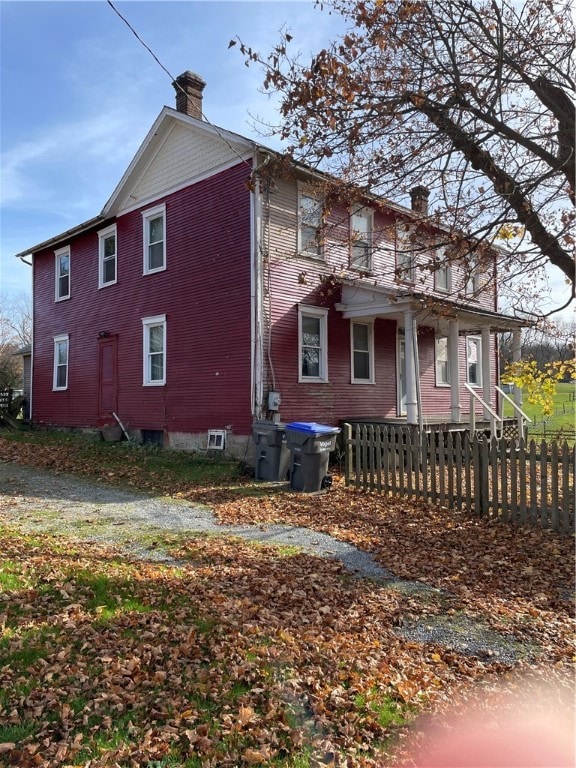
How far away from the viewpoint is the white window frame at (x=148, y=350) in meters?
16.1

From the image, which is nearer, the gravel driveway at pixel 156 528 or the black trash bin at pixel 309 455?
the gravel driveway at pixel 156 528

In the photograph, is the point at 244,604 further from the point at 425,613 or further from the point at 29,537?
the point at 29,537

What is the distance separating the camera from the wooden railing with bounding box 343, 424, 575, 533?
25.5 ft

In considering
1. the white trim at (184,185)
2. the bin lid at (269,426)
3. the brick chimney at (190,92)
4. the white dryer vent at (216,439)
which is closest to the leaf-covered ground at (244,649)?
the bin lid at (269,426)

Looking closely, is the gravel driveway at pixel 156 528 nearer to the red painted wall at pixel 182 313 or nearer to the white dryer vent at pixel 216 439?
Result: the white dryer vent at pixel 216 439

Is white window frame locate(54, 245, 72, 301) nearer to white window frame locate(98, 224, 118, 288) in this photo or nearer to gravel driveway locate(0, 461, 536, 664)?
white window frame locate(98, 224, 118, 288)

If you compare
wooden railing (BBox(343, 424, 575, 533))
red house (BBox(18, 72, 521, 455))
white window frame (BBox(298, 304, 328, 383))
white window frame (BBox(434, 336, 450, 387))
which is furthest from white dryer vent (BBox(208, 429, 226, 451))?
white window frame (BBox(434, 336, 450, 387))

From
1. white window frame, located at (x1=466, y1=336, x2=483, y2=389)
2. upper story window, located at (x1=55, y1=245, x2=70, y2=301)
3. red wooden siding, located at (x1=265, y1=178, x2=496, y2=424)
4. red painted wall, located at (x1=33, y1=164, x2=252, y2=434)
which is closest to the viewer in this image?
red wooden siding, located at (x1=265, y1=178, x2=496, y2=424)

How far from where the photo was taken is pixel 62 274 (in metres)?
21.0

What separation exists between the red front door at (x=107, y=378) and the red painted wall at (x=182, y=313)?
28 cm

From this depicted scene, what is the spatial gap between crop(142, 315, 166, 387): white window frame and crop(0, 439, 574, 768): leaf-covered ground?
9.54 meters

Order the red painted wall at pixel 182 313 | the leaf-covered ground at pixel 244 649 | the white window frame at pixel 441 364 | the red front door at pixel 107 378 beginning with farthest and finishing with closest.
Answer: the white window frame at pixel 441 364
the red front door at pixel 107 378
the red painted wall at pixel 182 313
the leaf-covered ground at pixel 244 649

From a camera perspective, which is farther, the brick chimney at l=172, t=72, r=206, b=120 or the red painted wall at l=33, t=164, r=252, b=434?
the brick chimney at l=172, t=72, r=206, b=120

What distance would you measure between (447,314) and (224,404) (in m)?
6.77
